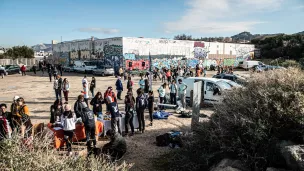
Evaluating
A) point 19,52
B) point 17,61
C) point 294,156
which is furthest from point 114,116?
point 19,52

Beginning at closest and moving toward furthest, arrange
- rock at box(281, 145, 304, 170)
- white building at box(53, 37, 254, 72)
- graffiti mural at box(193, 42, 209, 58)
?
1. rock at box(281, 145, 304, 170)
2. white building at box(53, 37, 254, 72)
3. graffiti mural at box(193, 42, 209, 58)

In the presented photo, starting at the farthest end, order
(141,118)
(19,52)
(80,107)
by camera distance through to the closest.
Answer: (19,52)
(141,118)
(80,107)

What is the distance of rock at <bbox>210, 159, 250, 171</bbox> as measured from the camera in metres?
5.12

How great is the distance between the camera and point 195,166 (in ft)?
18.9

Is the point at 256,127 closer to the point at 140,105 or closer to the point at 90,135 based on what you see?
the point at 140,105

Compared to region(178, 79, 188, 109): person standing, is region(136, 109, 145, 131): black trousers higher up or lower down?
lower down

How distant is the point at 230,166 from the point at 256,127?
1040mm

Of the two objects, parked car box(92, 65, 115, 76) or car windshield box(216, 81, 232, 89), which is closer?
car windshield box(216, 81, 232, 89)

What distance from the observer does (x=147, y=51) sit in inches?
1334

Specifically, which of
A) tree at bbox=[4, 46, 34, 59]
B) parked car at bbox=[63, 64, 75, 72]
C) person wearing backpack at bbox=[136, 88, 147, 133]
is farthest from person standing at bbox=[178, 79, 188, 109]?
tree at bbox=[4, 46, 34, 59]

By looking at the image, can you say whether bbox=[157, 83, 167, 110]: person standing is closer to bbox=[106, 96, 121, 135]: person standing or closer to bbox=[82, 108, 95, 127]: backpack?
bbox=[106, 96, 121, 135]: person standing

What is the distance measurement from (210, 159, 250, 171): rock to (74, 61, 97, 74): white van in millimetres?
28102

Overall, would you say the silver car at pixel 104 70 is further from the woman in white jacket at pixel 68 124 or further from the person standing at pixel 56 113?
the woman in white jacket at pixel 68 124

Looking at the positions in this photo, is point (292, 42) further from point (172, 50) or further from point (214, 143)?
point (214, 143)
